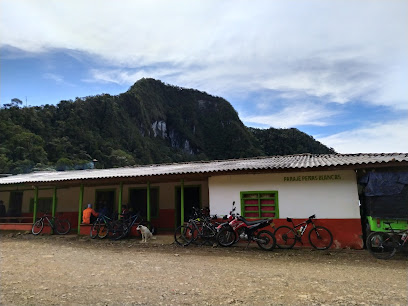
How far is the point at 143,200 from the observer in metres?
12.6

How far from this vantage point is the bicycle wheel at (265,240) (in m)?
7.87

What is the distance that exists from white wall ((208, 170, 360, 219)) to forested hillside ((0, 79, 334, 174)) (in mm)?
22578

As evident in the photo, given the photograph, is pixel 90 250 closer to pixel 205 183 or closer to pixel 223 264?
pixel 223 264

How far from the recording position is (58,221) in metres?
11.9

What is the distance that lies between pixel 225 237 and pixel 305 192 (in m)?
2.65

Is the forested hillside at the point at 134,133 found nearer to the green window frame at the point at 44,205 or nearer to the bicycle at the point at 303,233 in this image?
the green window frame at the point at 44,205

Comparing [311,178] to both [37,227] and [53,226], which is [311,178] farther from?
[37,227]

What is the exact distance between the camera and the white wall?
816cm

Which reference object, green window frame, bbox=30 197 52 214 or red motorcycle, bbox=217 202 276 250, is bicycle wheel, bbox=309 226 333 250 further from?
green window frame, bbox=30 197 52 214

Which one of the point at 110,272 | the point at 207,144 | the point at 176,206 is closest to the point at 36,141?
the point at 176,206

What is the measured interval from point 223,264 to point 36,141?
3852cm

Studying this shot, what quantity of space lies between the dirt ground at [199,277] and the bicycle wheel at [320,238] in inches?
15.8

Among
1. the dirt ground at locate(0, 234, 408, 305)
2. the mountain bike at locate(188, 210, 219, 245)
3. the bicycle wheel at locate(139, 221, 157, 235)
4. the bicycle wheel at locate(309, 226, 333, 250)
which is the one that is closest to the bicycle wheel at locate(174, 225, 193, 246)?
the mountain bike at locate(188, 210, 219, 245)

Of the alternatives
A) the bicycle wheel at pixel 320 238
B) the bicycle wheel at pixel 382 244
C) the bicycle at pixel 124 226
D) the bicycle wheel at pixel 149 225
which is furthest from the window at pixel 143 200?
the bicycle wheel at pixel 382 244
